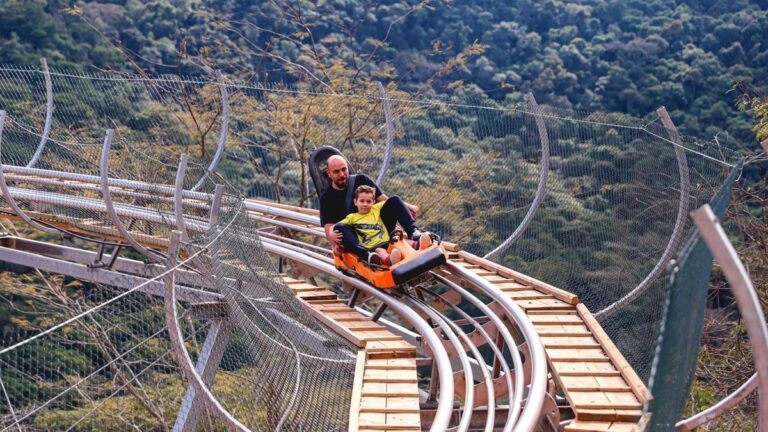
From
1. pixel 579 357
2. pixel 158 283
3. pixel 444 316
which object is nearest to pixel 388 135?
pixel 158 283

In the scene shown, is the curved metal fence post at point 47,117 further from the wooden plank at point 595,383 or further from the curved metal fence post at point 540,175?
the wooden plank at point 595,383

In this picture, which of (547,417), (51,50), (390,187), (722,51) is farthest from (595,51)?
(547,417)

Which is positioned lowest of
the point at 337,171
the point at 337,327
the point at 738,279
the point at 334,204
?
the point at 337,327

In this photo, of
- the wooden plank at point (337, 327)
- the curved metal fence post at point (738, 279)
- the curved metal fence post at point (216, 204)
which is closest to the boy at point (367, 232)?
the wooden plank at point (337, 327)

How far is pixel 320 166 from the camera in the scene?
8469 mm

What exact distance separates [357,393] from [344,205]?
8.51 ft

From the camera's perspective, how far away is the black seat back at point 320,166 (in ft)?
27.4

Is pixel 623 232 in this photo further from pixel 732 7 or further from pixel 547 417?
pixel 732 7

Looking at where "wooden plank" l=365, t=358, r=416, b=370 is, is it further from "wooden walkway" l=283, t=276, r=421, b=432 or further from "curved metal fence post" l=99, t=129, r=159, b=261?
"curved metal fence post" l=99, t=129, r=159, b=261

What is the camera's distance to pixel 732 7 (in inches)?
1079

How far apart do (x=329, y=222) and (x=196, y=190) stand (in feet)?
4.90

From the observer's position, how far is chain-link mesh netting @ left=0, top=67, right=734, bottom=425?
7055 millimetres

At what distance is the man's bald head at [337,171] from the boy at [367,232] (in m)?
0.22

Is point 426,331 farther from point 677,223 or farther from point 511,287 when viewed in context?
point 677,223
